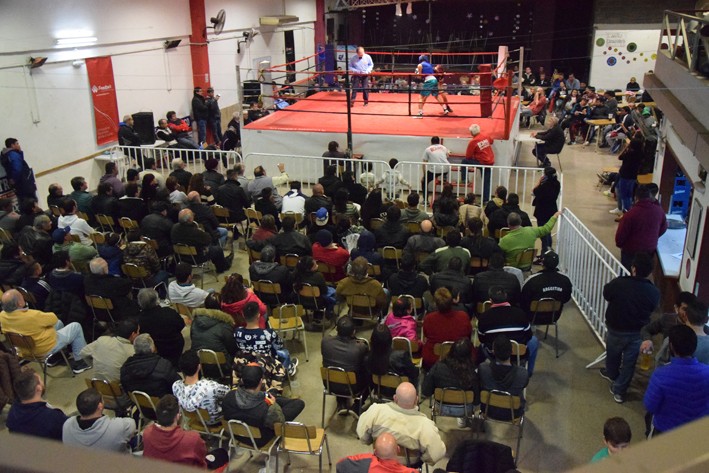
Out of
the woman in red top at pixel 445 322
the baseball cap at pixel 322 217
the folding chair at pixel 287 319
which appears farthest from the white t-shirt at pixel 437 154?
the woman in red top at pixel 445 322

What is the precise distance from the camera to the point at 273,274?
5723 mm

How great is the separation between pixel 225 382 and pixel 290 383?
526 millimetres

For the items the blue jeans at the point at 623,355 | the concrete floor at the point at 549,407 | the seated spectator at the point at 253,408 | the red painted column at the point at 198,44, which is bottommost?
the concrete floor at the point at 549,407

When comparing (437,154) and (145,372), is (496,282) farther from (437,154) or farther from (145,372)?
(437,154)

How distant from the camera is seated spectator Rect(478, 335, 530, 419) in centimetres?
411

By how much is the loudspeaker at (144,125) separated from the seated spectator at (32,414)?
29.5 feet

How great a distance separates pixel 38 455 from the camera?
0.56m

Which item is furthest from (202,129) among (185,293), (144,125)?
(185,293)

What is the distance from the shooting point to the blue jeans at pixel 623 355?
4.87 metres

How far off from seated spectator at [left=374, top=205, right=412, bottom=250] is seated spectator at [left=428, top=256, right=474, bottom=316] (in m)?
1.16

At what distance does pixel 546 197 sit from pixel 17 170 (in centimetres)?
754

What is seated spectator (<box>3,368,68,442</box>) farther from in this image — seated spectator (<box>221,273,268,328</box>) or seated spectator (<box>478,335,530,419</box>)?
seated spectator (<box>478,335,530,419</box>)

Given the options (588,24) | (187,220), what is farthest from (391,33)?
(187,220)

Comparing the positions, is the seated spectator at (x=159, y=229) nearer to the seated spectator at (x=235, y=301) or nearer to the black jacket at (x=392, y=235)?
the seated spectator at (x=235, y=301)
